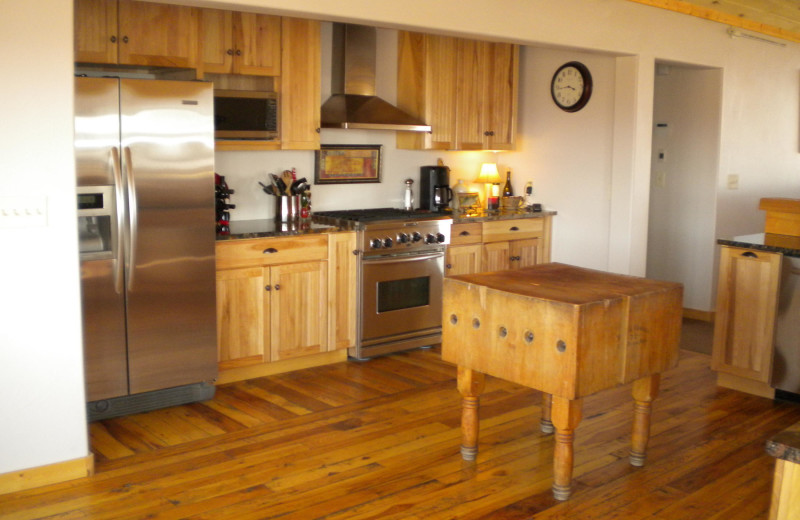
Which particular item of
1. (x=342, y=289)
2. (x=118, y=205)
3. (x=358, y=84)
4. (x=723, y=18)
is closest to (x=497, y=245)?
(x=342, y=289)

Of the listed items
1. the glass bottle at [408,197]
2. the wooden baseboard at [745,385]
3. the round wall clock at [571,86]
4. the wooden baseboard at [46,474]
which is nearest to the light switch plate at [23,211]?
the wooden baseboard at [46,474]

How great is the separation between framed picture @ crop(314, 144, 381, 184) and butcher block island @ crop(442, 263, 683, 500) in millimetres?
2306

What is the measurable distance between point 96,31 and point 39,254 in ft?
5.18

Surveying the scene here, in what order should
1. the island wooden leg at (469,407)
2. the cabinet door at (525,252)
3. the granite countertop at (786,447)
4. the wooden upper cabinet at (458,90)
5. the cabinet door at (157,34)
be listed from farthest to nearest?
1. the cabinet door at (525,252)
2. the wooden upper cabinet at (458,90)
3. the cabinet door at (157,34)
4. the island wooden leg at (469,407)
5. the granite countertop at (786,447)

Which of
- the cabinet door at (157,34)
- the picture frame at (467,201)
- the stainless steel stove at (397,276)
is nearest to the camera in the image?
the cabinet door at (157,34)

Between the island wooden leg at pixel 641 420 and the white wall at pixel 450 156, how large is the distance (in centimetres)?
226

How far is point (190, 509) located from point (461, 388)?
4.18ft

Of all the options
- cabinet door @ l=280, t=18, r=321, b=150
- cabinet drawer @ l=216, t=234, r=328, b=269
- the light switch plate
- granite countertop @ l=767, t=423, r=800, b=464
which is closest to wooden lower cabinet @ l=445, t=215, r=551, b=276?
cabinet drawer @ l=216, t=234, r=328, b=269

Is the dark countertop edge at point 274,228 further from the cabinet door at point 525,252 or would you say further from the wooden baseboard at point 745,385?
the wooden baseboard at point 745,385

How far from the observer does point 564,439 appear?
331 centimetres

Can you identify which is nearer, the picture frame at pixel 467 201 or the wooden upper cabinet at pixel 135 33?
the wooden upper cabinet at pixel 135 33

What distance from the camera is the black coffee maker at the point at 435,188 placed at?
6293mm

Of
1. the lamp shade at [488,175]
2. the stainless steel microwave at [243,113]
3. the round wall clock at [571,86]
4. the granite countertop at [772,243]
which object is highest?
the round wall clock at [571,86]

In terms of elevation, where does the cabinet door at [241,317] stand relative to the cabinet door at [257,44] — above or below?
below
